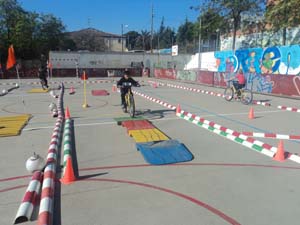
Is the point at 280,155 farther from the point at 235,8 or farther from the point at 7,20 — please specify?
the point at 7,20

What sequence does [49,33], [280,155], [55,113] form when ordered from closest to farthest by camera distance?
[280,155] < [55,113] < [49,33]

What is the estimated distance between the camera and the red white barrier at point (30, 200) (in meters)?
3.74

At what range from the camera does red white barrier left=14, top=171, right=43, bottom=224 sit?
374cm

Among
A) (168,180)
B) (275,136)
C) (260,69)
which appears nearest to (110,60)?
(260,69)

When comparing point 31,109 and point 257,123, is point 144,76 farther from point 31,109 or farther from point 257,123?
point 257,123

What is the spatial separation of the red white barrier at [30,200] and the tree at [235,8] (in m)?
30.9

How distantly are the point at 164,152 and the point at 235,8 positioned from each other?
29114 millimetres

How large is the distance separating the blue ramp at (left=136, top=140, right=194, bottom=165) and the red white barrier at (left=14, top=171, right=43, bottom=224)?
214cm

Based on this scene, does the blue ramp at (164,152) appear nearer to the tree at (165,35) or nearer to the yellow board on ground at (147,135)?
the yellow board on ground at (147,135)

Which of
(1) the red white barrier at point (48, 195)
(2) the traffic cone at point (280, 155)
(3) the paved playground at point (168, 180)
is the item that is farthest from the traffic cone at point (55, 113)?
(2) the traffic cone at point (280, 155)

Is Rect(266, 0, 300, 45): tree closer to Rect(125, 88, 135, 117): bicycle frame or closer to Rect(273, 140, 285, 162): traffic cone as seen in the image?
Rect(125, 88, 135, 117): bicycle frame

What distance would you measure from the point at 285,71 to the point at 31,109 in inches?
777

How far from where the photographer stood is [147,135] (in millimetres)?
7590

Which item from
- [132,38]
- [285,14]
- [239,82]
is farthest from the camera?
[132,38]
